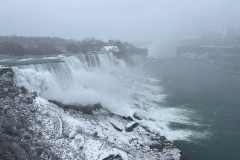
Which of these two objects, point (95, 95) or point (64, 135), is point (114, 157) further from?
point (95, 95)

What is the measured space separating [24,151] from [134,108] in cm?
2009

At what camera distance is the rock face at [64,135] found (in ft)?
55.8

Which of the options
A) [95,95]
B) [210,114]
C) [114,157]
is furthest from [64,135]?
[210,114]

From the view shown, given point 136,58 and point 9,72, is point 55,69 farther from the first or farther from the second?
point 136,58

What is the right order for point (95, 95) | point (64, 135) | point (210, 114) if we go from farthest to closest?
1. point (95, 95)
2. point (210, 114)
3. point (64, 135)

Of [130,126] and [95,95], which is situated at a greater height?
[95,95]

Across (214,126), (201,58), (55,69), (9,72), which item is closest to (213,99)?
(214,126)

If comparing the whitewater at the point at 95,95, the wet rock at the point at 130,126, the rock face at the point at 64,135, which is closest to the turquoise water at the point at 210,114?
the whitewater at the point at 95,95

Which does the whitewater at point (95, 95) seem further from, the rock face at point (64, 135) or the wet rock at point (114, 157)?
the wet rock at point (114, 157)

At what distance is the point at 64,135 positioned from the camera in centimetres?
1973

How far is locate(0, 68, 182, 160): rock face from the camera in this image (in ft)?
55.8

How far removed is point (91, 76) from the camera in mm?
45344

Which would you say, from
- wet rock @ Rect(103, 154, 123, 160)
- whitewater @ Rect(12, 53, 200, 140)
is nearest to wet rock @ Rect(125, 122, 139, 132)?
whitewater @ Rect(12, 53, 200, 140)

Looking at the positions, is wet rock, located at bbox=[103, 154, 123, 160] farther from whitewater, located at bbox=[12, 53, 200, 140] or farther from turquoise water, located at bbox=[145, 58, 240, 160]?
whitewater, located at bbox=[12, 53, 200, 140]
